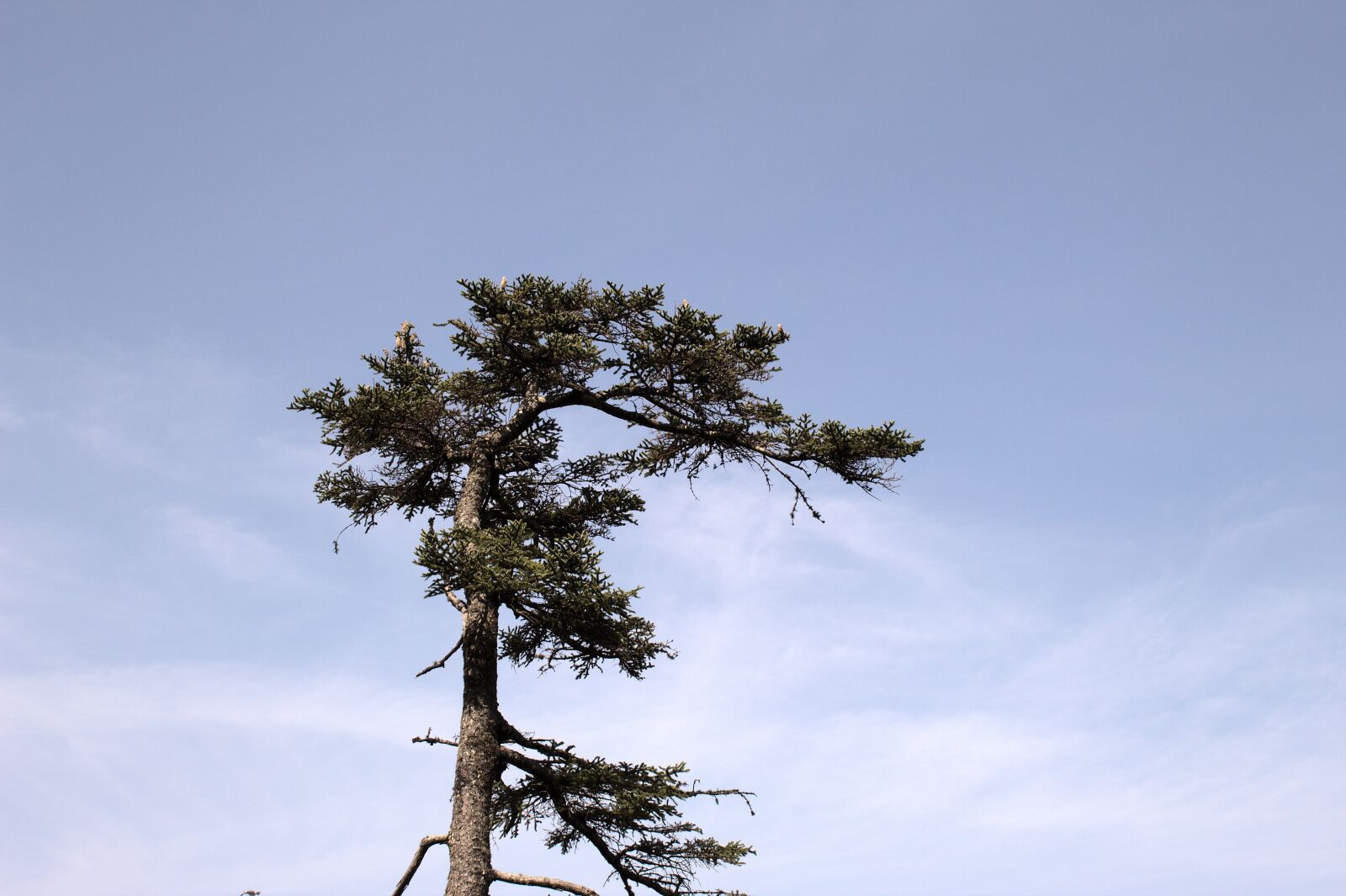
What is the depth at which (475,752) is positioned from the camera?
15828 millimetres

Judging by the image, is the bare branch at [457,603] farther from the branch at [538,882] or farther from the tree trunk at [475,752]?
the branch at [538,882]

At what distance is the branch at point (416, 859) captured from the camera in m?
15.6

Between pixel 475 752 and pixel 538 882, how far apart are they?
2.24 m

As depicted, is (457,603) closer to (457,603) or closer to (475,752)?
(457,603)

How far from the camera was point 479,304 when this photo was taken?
17.5 metres

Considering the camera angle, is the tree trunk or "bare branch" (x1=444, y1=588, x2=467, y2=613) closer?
the tree trunk

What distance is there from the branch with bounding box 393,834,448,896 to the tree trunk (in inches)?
16.6

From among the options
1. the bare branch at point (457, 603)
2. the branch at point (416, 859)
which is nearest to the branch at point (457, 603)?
the bare branch at point (457, 603)

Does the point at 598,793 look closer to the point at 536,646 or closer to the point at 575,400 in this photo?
the point at 536,646

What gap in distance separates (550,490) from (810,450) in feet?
17.6

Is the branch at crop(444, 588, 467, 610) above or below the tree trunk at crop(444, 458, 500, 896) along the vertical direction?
above

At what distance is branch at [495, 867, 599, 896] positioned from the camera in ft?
50.0

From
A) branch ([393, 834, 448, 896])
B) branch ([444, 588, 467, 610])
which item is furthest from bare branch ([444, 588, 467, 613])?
branch ([393, 834, 448, 896])

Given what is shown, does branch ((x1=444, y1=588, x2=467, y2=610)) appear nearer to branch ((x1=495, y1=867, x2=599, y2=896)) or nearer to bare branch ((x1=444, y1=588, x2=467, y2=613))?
bare branch ((x1=444, y1=588, x2=467, y2=613))
